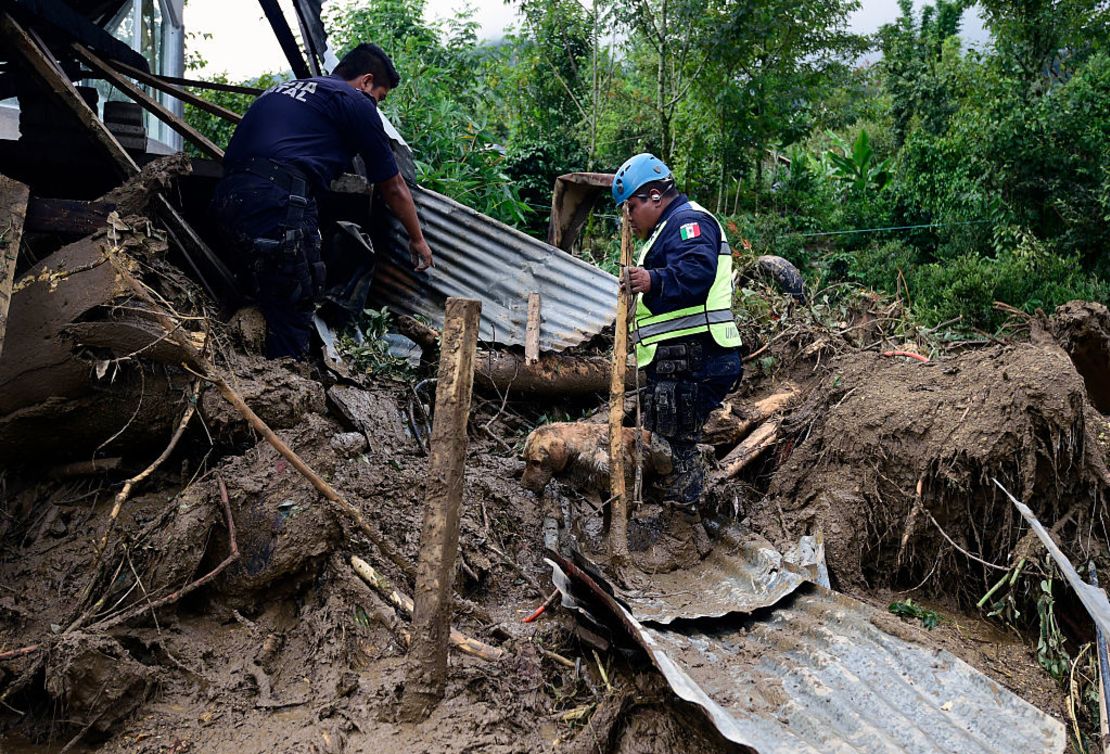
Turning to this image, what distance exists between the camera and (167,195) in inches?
183

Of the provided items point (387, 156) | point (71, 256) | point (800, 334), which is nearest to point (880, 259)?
point (800, 334)

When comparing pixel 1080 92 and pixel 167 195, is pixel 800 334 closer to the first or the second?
pixel 167 195

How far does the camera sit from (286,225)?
4461 millimetres

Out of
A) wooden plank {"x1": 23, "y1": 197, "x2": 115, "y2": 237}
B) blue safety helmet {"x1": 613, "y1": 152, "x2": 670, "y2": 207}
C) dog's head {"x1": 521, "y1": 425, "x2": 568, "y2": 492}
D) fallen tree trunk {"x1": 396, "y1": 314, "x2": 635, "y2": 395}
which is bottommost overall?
dog's head {"x1": 521, "y1": 425, "x2": 568, "y2": 492}

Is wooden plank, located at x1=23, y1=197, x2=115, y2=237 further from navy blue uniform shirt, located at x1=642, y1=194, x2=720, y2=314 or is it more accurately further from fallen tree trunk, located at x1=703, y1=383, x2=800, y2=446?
fallen tree trunk, located at x1=703, y1=383, x2=800, y2=446

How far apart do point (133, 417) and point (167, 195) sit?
5.49 feet

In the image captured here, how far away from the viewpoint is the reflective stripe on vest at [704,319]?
4.38 metres

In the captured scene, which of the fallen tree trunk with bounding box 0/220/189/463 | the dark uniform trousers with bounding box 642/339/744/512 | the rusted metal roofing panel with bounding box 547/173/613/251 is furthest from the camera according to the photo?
the rusted metal roofing panel with bounding box 547/173/613/251

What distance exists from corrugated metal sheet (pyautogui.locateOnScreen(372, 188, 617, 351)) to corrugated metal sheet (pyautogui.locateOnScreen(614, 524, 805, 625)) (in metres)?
2.20

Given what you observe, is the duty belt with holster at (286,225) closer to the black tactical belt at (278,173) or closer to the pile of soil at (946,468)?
the black tactical belt at (278,173)

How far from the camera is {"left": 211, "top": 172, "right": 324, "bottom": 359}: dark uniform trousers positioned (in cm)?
444

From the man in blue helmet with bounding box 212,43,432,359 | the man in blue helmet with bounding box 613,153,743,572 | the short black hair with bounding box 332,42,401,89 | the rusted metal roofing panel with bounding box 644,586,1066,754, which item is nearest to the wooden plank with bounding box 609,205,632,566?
the man in blue helmet with bounding box 613,153,743,572

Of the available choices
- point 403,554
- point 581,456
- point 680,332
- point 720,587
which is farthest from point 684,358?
point 403,554

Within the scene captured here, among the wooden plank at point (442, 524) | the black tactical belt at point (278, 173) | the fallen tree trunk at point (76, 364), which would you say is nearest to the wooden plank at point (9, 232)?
the fallen tree trunk at point (76, 364)
